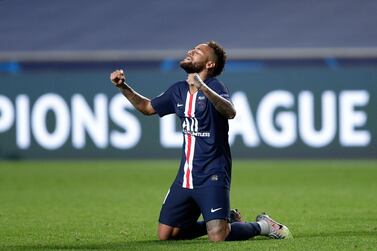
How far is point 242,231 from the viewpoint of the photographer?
34.9 feet

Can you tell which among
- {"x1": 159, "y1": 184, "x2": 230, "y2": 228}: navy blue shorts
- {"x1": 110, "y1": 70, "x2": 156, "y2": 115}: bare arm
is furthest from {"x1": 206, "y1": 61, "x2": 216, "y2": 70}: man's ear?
{"x1": 159, "y1": 184, "x2": 230, "y2": 228}: navy blue shorts

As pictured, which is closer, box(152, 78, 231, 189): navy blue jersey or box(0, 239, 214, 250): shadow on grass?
box(0, 239, 214, 250): shadow on grass

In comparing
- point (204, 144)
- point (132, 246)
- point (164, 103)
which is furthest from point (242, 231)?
point (164, 103)

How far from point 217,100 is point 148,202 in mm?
5505

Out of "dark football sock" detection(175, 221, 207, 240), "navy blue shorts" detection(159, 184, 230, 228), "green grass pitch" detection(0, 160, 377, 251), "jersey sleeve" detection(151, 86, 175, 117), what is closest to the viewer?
"navy blue shorts" detection(159, 184, 230, 228)

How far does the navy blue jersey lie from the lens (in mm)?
10680

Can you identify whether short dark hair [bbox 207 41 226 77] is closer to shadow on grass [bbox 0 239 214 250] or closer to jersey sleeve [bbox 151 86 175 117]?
jersey sleeve [bbox 151 86 175 117]

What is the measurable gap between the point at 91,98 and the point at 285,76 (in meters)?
3.56

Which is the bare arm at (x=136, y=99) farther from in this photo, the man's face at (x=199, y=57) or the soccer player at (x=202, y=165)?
the man's face at (x=199, y=57)

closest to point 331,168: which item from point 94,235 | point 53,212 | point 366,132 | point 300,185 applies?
point 366,132

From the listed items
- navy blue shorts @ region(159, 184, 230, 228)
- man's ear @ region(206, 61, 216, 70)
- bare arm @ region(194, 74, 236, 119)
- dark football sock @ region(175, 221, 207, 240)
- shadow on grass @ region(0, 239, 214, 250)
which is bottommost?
shadow on grass @ region(0, 239, 214, 250)

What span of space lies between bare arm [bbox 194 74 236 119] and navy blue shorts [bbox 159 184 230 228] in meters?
A: 0.68

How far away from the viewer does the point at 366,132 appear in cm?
2123

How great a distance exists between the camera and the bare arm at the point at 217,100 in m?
10.1
